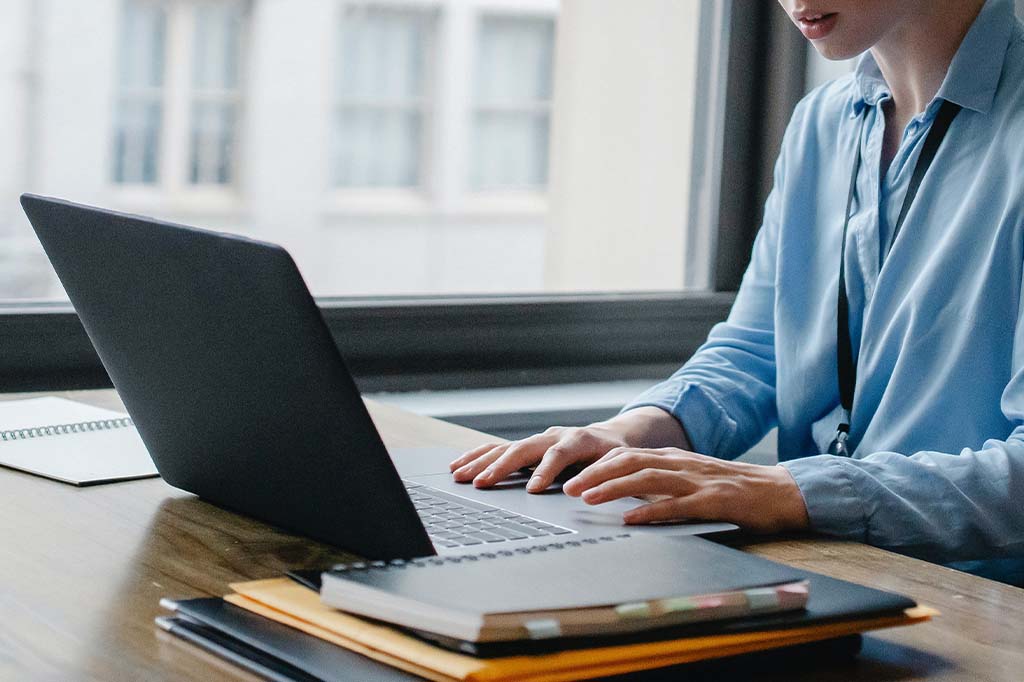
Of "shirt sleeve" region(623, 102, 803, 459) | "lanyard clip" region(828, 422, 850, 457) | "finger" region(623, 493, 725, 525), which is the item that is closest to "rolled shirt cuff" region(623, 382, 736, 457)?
"shirt sleeve" region(623, 102, 803, 459)

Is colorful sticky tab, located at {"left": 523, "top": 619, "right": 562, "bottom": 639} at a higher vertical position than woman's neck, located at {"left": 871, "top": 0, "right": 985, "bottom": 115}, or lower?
lower

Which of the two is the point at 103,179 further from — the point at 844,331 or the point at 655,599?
the point at 655,599

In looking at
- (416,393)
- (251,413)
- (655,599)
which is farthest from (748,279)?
(655,599)

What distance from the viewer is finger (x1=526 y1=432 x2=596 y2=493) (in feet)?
3.81

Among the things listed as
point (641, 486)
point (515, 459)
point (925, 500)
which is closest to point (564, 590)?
point (641, 486)

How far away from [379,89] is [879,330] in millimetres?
1021

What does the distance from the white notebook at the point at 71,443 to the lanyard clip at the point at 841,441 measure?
29.3 inches

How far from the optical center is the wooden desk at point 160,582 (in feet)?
2.57

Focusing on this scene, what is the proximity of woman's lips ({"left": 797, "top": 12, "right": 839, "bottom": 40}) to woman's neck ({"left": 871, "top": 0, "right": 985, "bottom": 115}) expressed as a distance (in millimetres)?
93

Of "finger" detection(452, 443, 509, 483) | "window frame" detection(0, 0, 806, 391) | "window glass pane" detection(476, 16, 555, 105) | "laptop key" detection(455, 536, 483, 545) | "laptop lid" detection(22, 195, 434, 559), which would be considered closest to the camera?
"laptop lid" detection(22, 195, 434, 559)

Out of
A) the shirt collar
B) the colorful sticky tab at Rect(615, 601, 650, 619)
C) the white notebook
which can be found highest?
the shirt collar

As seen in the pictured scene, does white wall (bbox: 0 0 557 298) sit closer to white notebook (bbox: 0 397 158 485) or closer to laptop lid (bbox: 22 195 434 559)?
white notebook (bbox: 0 397 158 485)

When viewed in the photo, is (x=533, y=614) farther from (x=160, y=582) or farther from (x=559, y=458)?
(x=559, y=458)

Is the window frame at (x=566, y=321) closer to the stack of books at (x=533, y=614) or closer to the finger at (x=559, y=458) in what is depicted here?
the finger at (x=559, y=458)
